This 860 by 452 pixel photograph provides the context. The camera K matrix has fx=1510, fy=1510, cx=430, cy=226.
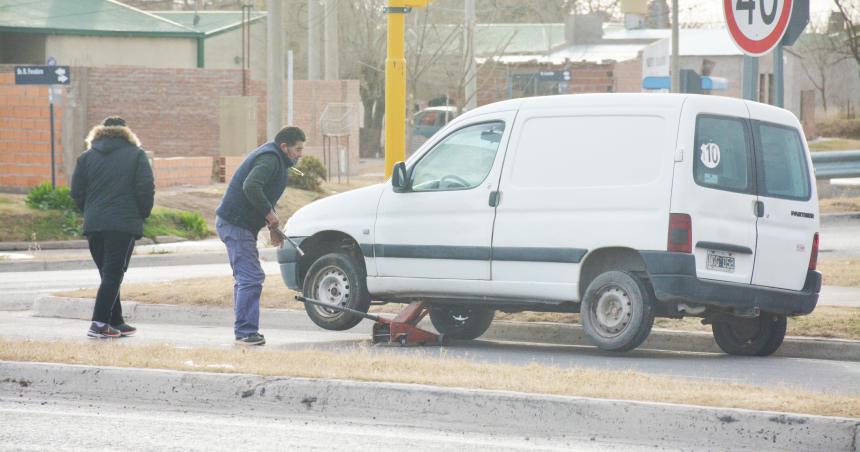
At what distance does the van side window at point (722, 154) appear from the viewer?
1070 centimetres

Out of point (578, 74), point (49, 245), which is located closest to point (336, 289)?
point (49, 245)

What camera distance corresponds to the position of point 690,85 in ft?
63.5

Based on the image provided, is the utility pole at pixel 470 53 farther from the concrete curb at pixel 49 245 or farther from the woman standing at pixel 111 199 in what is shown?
the woman standing at pixel 111 199

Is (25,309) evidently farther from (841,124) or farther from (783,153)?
(841,124)

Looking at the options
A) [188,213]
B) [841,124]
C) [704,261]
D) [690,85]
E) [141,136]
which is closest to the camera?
[704,261]

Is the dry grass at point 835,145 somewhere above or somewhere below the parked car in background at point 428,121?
below

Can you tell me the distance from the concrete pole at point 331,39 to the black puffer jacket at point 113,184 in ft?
84.8

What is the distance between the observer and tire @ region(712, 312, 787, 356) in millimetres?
11445

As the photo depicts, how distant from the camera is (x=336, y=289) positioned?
12.4m

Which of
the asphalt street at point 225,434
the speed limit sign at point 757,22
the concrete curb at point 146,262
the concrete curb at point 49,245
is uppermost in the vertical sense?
the speed limit sign at point 757,22

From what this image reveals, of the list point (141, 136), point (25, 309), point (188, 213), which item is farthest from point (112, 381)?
point (141, 136)

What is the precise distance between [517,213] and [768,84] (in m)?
59.2

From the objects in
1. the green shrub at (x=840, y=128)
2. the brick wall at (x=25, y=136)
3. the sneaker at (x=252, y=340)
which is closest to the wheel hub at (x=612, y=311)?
the sneaker at (x=252, y=340)

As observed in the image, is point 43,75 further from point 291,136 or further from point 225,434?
point 225,434
